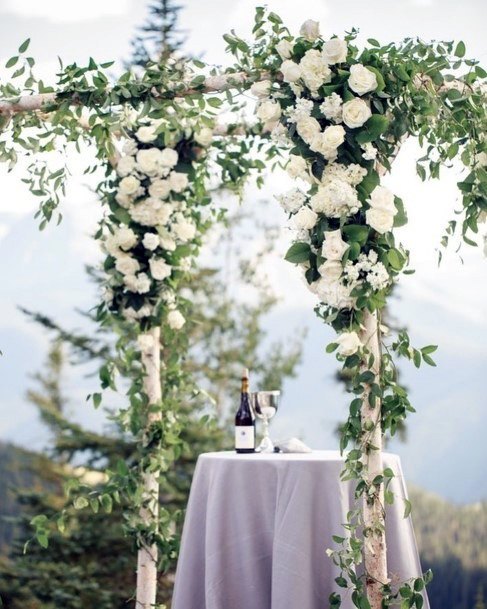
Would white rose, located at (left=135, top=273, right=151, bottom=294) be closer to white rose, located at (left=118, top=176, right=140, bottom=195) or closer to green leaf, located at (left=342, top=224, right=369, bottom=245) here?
white rose, located at (left=118, top=176, right=140, bottom=195)

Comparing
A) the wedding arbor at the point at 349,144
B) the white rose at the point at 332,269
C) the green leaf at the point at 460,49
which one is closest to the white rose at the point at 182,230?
the wedding arbor at the point at 349,144

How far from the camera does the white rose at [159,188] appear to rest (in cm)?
392

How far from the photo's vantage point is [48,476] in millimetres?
9031

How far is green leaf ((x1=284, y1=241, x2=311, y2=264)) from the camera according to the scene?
2904 millimetres

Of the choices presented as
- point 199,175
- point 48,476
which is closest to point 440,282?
point 48,476

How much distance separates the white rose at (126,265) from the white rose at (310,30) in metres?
1.34

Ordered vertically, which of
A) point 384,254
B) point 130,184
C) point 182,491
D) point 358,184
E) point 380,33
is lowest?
point 182,491

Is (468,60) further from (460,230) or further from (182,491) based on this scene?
(182,491)

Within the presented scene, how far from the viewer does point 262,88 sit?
10.1ft

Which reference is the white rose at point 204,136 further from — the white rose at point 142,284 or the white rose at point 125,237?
the white rose at point 142,284

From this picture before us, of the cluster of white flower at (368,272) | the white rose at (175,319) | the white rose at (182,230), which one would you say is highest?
the white rose at (182,230)

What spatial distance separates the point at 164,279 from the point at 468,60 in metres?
1.68

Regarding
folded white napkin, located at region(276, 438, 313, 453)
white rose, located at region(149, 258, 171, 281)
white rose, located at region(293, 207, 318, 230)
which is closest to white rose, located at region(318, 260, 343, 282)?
white rose, located at region(293, 207, 318, 230)

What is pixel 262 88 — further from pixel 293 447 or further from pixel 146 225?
pixel 293 447
